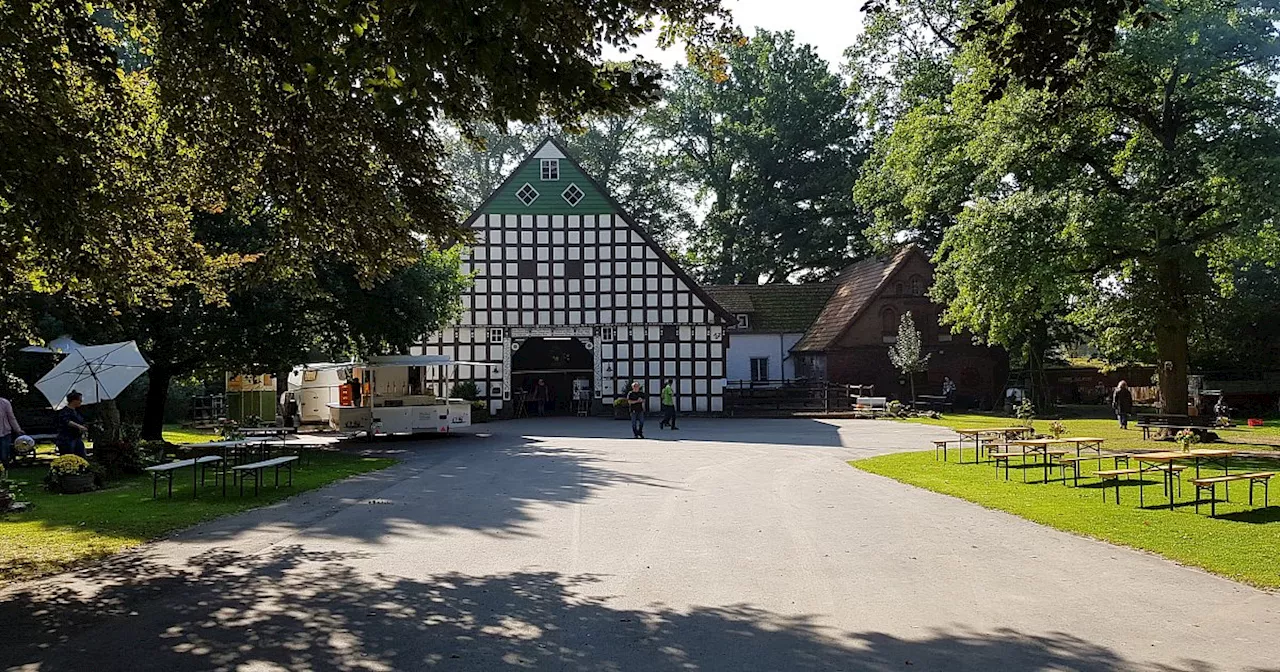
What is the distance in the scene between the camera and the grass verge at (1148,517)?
859 cm

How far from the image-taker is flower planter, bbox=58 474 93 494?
46.5 ft

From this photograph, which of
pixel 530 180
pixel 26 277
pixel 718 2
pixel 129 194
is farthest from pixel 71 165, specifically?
pixel 530 180

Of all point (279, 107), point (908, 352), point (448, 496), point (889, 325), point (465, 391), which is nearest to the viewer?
point (279, 107)

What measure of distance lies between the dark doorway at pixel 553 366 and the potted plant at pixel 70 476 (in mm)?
27352

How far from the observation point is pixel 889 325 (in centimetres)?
4306

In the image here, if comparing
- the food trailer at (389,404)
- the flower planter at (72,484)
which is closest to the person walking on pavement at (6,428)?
the flower planter at (72,484)

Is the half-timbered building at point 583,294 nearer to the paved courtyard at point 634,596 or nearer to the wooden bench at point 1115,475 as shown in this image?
the wooden bench at point 1115,475

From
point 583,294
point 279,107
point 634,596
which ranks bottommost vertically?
point 634,596

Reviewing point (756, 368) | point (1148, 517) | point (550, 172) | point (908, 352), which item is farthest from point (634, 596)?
point (756, 368)

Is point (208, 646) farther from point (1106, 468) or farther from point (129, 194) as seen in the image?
point (1106, 468)

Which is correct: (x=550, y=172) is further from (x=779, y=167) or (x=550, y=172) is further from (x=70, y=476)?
(x=70, y=476)

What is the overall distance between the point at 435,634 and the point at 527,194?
109 feet

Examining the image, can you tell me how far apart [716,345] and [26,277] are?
29.7m

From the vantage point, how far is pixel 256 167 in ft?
30.7
